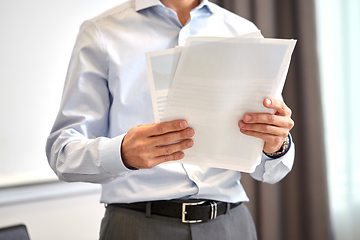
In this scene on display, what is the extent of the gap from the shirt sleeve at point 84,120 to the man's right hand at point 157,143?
0.30ft

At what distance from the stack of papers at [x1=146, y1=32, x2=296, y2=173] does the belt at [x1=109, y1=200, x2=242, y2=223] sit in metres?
0.34

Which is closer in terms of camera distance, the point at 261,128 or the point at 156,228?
the point at 261,128

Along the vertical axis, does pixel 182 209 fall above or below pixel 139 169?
below

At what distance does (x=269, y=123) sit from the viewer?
2.45ft

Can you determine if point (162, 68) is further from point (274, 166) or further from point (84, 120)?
point (274, 166)

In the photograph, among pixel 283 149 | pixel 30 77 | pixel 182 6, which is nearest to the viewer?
pixel 283 149

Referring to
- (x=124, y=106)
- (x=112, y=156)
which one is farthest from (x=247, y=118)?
(x=124, y=106)

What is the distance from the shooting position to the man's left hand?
721 mm

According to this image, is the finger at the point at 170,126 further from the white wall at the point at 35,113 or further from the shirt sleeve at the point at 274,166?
the white wall at the point at 35,113

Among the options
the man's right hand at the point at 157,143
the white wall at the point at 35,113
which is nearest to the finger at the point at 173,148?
the man's right hand at the point at 157,143

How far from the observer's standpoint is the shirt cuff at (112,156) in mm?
782

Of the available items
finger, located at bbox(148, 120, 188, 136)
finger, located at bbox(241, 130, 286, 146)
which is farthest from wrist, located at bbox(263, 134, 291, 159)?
finger, located at bbox(148, 120, 188, 136)

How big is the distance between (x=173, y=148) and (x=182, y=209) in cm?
34

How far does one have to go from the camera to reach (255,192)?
213 centimetres
